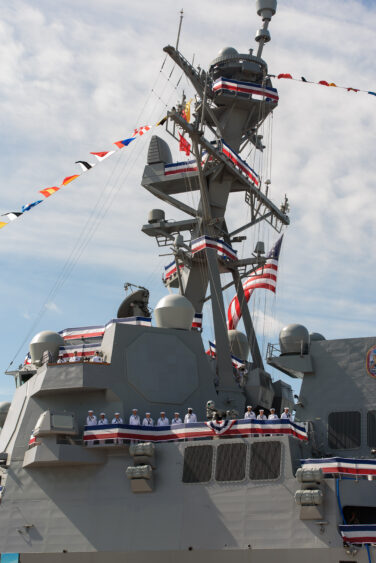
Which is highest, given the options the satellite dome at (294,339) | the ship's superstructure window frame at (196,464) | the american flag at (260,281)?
the american flag at (260,281)

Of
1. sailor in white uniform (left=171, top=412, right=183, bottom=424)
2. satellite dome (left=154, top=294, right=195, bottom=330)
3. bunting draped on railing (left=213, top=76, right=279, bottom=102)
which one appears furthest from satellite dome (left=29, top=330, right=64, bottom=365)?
bunting draped on railing (left=213, top=76, right=279, bottom=102)

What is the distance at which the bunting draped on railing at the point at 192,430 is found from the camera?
15.7 metres

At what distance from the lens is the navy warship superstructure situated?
576 inches

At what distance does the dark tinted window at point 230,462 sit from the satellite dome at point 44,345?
19.5ft

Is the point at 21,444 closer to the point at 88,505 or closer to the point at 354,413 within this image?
the point at 88,505

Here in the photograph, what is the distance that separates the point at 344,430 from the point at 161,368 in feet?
14.6

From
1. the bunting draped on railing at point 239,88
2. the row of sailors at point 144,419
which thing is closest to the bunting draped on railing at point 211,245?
the bunting draped on railing at point 239,88

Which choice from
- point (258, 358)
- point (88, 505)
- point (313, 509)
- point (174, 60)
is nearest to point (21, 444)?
point (88, 505)

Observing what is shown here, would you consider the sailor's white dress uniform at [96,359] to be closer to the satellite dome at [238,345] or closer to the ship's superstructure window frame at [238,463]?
the ship's superstructure window frame at [238,463]

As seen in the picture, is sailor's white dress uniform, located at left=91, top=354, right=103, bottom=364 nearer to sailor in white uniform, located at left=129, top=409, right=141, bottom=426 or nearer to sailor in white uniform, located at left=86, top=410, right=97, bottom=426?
sailor in white uniform, located at left=86, top=410, right=97, bottom=426

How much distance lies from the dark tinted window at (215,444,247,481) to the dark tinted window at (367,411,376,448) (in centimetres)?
327

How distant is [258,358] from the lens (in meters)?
23.8

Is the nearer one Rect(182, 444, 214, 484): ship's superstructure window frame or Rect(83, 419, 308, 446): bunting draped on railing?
Rect(182, 444, 214, 484): ship's superstructure window frame

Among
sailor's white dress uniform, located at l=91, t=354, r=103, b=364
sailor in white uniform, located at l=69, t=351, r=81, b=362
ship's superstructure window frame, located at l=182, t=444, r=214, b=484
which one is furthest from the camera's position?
sailor in white uniform, located at l=69, t=351, r=81, b=362
